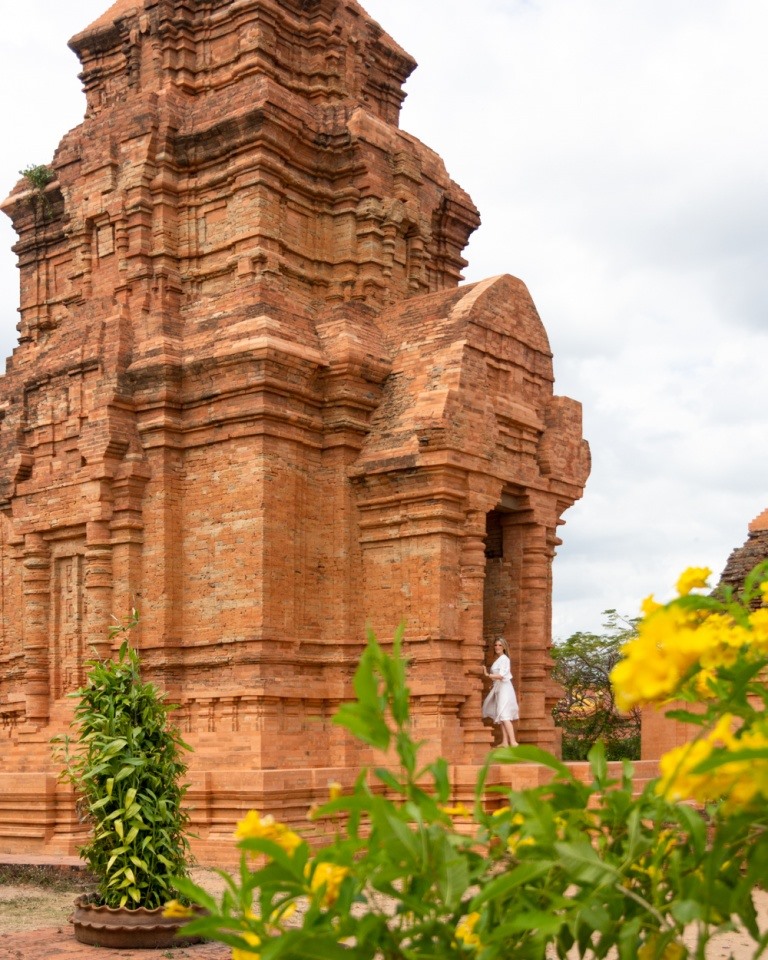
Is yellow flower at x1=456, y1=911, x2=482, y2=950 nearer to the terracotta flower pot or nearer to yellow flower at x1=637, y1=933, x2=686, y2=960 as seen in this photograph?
yellow flower at x1=637, y1=933, x2=686, y2=960

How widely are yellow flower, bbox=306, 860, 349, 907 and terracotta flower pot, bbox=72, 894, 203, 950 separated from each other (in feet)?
22.7

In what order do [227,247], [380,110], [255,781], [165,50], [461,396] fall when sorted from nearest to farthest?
[255,781] < [461,396] < [227,247] < [165,50] < [380,110]

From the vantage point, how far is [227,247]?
16438mm

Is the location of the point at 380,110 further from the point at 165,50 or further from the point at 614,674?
the point at 614,674

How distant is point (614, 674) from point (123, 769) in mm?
7602

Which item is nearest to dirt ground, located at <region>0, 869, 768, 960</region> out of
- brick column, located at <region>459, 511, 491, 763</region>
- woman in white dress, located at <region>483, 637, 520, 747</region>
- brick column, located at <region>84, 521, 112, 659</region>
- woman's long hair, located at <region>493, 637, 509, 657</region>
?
brick column, located at <region>84, 521, 112, 659</region>

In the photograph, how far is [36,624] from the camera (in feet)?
55.8

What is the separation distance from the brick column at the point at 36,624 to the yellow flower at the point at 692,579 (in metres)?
14.9

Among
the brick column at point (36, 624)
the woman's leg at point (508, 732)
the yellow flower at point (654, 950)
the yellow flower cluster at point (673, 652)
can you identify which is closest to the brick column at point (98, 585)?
the brick column at point (36, 624)

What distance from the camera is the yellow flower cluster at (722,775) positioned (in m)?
2.35

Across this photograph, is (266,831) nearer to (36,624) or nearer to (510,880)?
(510,880)

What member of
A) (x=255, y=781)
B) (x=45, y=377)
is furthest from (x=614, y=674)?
(x=45, y=377)

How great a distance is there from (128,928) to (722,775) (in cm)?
792

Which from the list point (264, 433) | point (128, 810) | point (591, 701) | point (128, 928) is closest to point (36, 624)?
point (264, 433)
